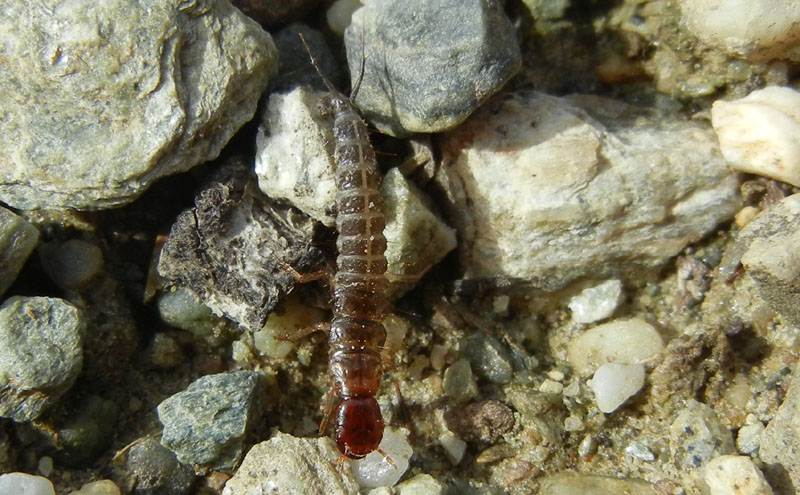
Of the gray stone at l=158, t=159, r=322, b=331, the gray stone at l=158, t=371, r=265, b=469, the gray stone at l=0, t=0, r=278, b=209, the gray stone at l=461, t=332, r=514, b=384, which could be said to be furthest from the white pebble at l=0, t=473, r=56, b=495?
the gray stone at l=461, t=332, r=514, b=384

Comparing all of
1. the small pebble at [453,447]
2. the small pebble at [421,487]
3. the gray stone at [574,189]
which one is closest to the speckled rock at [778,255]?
the gray stone at [574,189]

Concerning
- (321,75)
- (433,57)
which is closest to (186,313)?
(321,75)

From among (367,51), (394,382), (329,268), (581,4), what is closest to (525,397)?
(394,382)

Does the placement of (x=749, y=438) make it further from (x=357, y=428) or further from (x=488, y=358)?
(x=357, y=428)

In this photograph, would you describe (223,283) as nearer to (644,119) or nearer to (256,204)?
(256,204)

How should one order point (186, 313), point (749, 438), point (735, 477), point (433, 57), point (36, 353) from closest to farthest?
point (735, 477) → point (36, 353) → point (749, 438) → point (433, 57) → point (186, 313)
